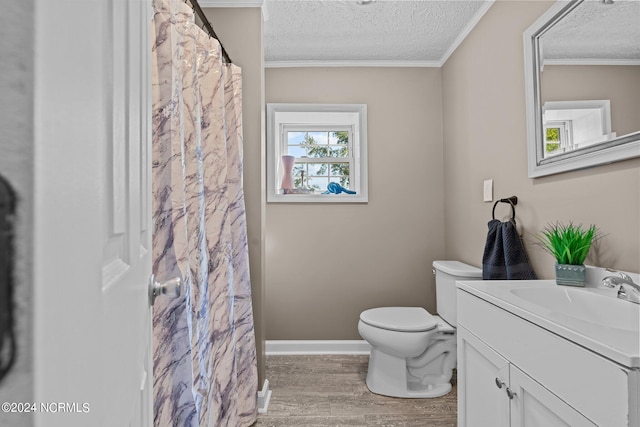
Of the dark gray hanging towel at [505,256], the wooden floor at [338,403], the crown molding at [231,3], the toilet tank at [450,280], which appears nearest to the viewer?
the dark gray hanging towel at [505,256]

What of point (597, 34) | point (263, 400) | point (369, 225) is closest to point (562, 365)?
point (597, 34)

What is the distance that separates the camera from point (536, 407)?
0.95 m

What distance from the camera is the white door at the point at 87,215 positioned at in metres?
0.22

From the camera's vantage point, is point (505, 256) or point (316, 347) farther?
point (316, 347)

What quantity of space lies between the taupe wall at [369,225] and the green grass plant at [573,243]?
1.43m

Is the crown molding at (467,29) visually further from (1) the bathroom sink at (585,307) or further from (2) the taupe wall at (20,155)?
(2) the taupe wall at (20,155)

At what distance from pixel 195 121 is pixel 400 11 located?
5.26 ft

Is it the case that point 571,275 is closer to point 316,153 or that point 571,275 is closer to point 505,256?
point 505,256

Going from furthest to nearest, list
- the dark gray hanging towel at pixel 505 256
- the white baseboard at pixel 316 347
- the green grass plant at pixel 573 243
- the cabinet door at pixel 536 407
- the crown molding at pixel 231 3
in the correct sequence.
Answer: the white baseboard at pixel 316 347
the crown molding at pixel 231 3
the dark gray hanging towel at pixel 505 256
the green grass plant at pixel 573 243
the cabinet door at pixel 536 407

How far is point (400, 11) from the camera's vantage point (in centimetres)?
216

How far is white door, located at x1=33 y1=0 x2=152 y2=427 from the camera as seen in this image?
221 millimetres

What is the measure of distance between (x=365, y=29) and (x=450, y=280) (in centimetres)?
177

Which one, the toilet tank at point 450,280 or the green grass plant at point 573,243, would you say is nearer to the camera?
the green grass plant at point 573,243

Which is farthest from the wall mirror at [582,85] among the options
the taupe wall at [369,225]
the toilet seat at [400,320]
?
the taupe wall at [369,225]
